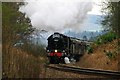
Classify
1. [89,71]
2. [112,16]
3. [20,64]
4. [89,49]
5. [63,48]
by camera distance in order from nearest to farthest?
[20,64] < [89,71] < [112,16] < [89,49] < [63,48]

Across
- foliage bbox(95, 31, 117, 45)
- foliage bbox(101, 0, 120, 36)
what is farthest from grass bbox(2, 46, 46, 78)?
foliage bbox(101, 0, 120, 36)

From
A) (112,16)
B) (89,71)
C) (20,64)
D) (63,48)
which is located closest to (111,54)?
(89,71)

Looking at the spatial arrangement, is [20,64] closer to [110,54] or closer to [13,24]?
[13,24]

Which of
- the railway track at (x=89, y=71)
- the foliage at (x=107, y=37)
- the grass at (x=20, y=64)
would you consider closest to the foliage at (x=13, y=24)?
the grass at (x=20, y=64)

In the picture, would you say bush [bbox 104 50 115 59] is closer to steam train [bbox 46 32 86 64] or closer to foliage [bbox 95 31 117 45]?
foliage [bbox 95 31 117 45]

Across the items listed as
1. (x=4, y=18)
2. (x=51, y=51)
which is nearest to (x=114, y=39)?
(x=51, y=51)

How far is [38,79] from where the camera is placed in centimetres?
646

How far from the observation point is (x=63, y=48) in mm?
7625

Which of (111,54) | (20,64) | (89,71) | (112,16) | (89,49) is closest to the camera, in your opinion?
(20,64)

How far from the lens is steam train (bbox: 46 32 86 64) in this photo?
23.4 feet

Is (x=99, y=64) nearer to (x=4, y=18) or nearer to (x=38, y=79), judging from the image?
(x=38, y=79)

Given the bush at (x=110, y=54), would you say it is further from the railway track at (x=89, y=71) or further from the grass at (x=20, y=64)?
the grass at (x=20, y=64)

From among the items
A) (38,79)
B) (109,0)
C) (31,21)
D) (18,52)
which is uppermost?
(109,0)

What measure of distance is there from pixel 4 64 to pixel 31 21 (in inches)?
41.1
